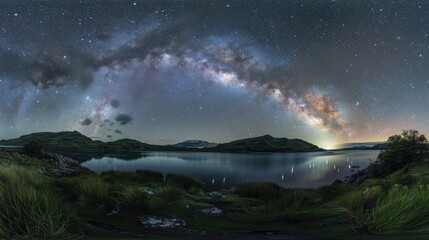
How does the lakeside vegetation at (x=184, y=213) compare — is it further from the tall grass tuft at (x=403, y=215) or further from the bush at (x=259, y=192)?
the bush at (x=259, y=192)

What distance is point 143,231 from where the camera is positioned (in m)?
7.11

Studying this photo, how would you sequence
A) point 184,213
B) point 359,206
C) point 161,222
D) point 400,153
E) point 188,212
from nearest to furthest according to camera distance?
point 359,206, point 161,222, point 184,213, point 188,212, point 400,153

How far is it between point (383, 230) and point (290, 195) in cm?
449

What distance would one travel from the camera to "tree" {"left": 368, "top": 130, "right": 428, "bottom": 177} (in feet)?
Answer: 171

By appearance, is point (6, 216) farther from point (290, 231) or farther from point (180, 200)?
point (290, 231)

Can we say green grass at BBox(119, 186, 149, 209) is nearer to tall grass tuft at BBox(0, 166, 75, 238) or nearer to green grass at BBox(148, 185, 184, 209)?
green grass at BBox(148, 185, 184, 209)

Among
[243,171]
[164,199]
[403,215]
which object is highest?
[403,215]

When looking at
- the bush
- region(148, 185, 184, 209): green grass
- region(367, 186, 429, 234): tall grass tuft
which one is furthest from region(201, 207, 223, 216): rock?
the bush

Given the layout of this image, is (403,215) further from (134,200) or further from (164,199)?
(134,200)

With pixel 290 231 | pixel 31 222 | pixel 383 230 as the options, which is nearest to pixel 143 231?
pixel 31 222

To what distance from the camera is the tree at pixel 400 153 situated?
52.0 meters

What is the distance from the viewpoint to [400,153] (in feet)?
176

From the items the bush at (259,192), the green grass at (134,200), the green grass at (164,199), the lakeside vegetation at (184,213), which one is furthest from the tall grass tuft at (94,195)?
the bush at (259,192)

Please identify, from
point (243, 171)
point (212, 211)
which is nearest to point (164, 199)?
point (212, 211)
